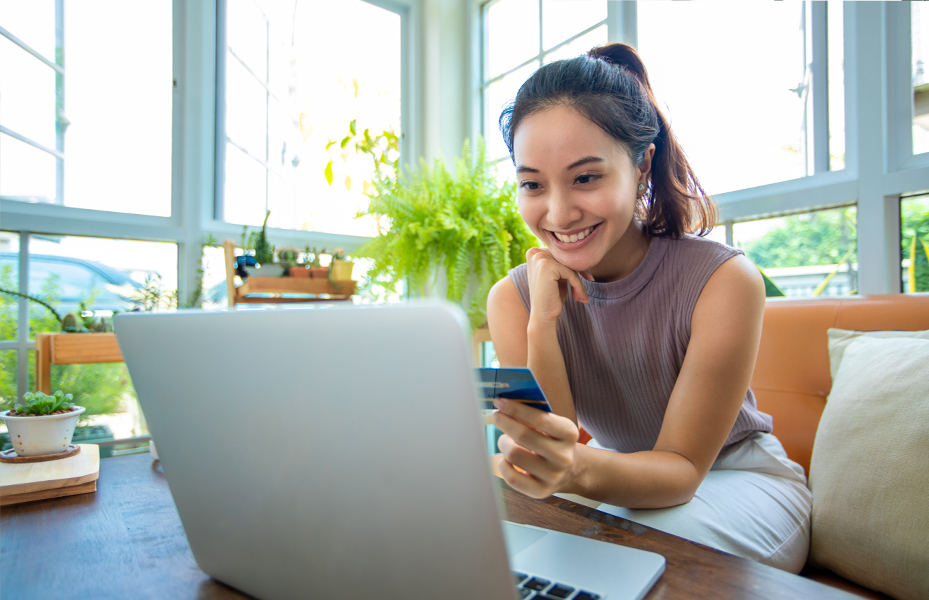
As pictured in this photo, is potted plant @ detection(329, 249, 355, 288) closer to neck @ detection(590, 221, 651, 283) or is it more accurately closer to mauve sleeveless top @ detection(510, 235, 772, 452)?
mauve sleeveless top @ detection(510, 235, 772, 452)

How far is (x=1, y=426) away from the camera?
6.08 feet

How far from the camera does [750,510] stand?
833 millimetres

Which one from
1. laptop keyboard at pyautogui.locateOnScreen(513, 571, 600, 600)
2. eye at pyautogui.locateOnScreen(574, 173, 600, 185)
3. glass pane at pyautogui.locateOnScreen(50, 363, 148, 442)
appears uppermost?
eye at pyautogui.locateOnScreen(574, 173, 600, 185)

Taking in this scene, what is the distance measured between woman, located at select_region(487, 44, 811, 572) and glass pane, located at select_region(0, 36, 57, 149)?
188cm

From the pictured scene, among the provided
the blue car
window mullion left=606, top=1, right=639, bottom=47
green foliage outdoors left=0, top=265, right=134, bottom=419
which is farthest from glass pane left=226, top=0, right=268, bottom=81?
window mullion left=606, top=1, right=639, bottom=47

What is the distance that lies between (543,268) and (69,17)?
2.24 meters

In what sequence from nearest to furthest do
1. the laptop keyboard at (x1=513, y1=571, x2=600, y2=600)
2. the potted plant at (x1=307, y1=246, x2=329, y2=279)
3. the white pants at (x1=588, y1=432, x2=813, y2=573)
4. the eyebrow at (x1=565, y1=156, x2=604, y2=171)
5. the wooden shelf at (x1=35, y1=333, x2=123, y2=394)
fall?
the laptop keyboard at (x1=513, y1=571, x2=600, y2=600)
the white pants at (x1=588, y1=432, x2=813, y2=573)
the eyebrow at (x1=565, y1=156, x2=604, y2=171)
the wooden shelf at (x1=35, y1=333, x2=123, y2=394)
the potted plant at (x1=307, y1=246, x2=329, y2=279)

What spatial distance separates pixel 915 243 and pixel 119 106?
2833 millimetres

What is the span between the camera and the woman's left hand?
1.54 ft

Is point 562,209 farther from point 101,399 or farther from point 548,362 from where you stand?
point 101,399

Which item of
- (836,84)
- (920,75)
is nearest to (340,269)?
(836,84)

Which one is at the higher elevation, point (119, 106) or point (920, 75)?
point (119, 106)

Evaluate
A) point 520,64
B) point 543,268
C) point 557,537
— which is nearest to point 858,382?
point 543,268

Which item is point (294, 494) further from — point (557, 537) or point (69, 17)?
point (69, 17)
